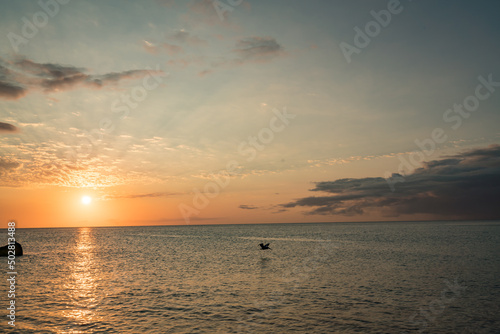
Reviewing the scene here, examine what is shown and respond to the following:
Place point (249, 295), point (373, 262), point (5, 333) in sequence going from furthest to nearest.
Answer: point (373, 262) < point (249, 295) < point (5, 333)

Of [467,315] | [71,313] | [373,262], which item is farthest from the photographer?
[373,262]

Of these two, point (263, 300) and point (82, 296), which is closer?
point (263, 300)

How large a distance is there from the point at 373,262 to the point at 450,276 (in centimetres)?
1654

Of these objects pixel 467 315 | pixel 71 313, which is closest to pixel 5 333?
pixel 71 313

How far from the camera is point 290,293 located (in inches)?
1441

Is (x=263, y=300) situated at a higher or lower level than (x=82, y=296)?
lower

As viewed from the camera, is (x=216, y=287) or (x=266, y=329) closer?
(x=266, y=329)

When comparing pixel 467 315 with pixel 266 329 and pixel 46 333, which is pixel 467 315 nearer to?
pixel 266 329

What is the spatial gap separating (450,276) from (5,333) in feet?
167

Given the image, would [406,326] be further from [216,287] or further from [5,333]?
[5,333]

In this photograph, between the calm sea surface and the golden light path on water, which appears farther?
the golden light path on water

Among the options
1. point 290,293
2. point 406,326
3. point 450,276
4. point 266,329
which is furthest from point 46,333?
point 450,276

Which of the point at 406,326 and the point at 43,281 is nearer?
the point at 406,326

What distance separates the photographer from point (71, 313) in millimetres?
30156
